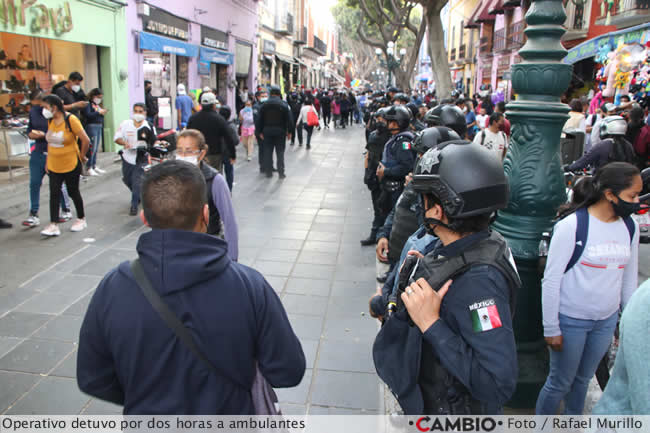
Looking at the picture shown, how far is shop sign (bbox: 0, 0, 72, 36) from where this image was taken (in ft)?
31.0

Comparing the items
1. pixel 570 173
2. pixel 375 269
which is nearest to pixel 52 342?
pixel 375 269

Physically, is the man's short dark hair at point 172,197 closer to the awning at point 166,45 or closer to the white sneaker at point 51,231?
the white sneaker at point 51,231

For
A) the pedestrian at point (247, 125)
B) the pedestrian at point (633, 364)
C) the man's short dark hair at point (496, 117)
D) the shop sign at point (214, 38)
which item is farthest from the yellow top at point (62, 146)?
the shop sign at point (214, 38)

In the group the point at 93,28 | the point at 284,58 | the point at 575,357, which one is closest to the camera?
the point at 575,357

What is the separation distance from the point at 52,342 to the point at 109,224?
12.4 feet

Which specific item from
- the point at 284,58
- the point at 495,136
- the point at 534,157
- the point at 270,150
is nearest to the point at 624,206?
the point at 534,157

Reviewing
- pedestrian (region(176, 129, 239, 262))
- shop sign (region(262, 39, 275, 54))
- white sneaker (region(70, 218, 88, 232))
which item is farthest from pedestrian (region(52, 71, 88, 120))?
shop sign (region(262, 39, 275, 54))

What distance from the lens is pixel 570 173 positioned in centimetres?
591

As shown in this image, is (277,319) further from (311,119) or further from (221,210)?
(311,119)

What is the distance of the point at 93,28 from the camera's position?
40.0 ft

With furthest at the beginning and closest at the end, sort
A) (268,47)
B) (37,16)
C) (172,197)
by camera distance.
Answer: (268,47) < (37,16) < (172,197)

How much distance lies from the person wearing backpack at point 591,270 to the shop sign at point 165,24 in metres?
14.3

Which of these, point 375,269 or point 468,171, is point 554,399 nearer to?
point 468,171

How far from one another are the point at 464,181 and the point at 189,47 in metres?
17.3
